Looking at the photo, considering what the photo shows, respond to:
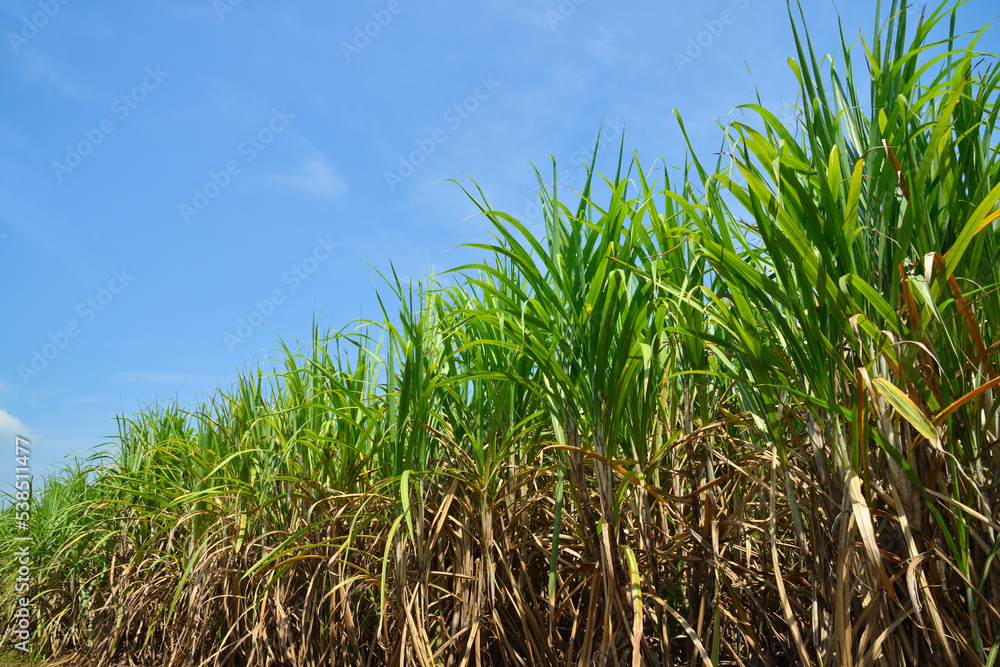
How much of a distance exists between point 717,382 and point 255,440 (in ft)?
6.72

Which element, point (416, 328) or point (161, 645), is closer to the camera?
point (416, 328)

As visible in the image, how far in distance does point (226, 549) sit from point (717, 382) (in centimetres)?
192

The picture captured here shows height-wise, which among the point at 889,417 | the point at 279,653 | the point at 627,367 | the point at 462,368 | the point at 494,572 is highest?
the point at 462,368

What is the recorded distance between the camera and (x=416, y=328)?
1.77m

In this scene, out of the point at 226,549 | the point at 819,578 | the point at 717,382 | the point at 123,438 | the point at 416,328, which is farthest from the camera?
the point at 123,438

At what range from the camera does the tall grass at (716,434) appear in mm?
982

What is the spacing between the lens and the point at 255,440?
2.71m

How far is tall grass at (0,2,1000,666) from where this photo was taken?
98 cm

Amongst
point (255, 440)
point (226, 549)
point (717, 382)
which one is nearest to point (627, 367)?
point (717, 382)

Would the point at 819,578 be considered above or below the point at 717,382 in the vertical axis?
below

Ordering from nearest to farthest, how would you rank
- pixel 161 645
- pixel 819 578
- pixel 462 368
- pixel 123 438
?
1. pixel 819 578
2. pixel 462 368
3. pixel 161 645
4. pixel 123 438

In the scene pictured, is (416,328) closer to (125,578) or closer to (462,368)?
(462,368)

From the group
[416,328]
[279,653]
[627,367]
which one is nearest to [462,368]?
[416,328]

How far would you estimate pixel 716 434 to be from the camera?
162 cm
